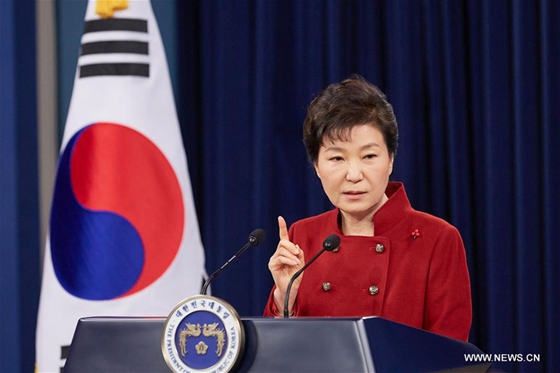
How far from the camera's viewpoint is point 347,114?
176 centimetres

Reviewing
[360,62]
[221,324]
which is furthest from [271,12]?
[221,324]

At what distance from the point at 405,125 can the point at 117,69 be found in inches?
39.0

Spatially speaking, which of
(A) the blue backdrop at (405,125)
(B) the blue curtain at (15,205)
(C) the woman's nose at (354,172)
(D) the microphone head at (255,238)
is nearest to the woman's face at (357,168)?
(C) the woman's nose at (354,172)

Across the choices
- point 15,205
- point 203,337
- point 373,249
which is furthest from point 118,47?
point 203,337

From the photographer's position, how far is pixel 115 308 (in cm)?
267

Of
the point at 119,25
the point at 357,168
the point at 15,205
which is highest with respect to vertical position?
the point at 119,25

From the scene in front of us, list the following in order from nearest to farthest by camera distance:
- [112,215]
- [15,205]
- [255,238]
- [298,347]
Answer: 1. [298,347]
2. [255,238]
3. [112,215]
4. [15,205]

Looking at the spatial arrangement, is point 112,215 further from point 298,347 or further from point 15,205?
point 298,347

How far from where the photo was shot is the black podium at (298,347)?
3.82ft

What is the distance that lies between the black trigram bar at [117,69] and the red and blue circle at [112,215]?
0.17 m

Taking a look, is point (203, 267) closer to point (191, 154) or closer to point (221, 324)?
point (191, 154)

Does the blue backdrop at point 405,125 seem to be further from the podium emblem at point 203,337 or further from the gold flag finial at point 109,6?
the podium emblem at point 203,337

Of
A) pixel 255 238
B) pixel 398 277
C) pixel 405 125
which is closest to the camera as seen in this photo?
pixel 255 238

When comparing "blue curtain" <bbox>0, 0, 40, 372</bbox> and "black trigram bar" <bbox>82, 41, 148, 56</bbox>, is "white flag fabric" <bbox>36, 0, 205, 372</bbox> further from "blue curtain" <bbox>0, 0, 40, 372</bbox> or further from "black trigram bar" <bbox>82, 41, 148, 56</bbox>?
"blue curtain" <bbox>0, 0, 40, 372</bbox>
